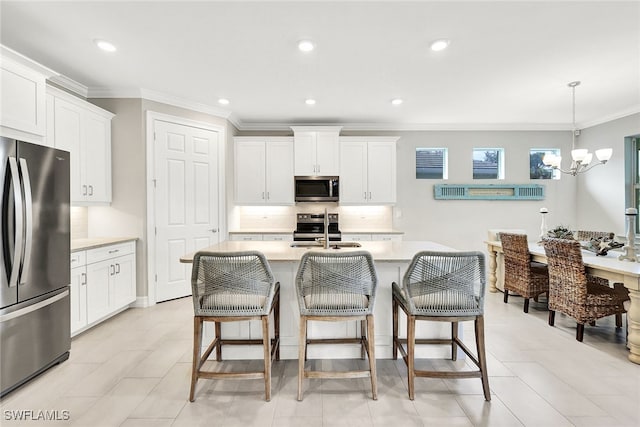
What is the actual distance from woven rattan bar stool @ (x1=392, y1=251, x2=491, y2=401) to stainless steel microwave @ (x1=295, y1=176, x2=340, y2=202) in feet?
10.2

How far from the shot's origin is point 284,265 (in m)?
2.48

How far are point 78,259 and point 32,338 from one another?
859mm

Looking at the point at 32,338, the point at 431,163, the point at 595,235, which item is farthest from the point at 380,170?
the point at 32,338

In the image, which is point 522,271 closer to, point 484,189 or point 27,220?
point 484,189

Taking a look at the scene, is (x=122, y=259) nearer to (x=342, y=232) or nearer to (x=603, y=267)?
(x=342, y=232)

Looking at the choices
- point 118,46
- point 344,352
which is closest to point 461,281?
point 344,352

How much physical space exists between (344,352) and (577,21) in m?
3.11

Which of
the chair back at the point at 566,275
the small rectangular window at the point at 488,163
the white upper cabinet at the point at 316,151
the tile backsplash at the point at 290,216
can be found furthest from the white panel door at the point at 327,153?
the chair back at the point at 566,275

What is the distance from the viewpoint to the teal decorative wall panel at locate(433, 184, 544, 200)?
17.6 ft

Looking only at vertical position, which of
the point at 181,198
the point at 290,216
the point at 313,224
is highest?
the point at 181,198

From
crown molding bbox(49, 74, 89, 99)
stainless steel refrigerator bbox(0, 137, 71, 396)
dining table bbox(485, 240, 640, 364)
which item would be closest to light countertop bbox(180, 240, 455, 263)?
stainless steel refrigerator bbox(0, 137, 71, 396)

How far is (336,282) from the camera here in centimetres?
196

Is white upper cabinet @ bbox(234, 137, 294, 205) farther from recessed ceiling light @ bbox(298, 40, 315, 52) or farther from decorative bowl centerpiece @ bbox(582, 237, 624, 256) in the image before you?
decorative bowl centerpiece @ bbox(582, 237, 624, 256)

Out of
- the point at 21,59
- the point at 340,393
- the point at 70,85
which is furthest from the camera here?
the point at 70,85
